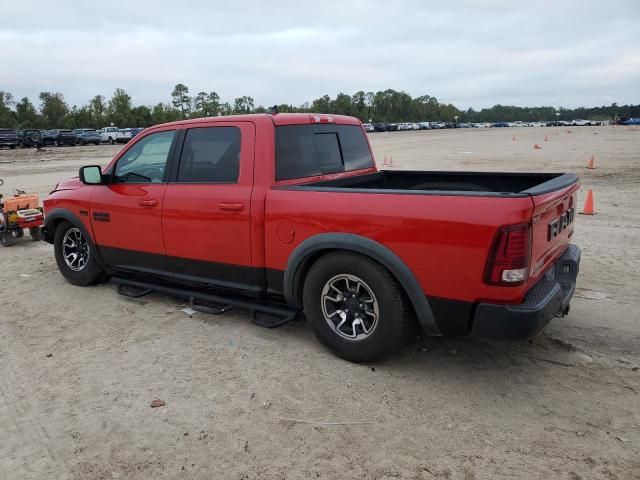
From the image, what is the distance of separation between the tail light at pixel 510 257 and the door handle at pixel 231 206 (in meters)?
2.05

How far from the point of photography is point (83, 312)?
520 cm

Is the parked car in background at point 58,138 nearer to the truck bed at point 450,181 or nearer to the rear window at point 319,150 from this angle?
the rear window at point 319,150

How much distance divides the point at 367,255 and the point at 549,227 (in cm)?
124

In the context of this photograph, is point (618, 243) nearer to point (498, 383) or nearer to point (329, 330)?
point (498, 383)

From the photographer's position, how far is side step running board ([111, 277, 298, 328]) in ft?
14.3

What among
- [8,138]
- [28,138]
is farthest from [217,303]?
[28,138]

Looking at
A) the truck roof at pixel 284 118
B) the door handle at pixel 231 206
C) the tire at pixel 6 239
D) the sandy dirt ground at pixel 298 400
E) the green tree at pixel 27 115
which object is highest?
the green tree at pixel 27 115

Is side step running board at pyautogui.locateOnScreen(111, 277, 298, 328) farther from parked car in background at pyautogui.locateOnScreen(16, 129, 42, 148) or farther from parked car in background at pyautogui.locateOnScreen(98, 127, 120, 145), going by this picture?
parked car in background at pyautogui.locateOnScreen(98, 127, 120, 145)

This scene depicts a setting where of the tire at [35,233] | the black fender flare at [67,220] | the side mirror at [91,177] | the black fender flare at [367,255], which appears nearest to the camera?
the black fender flare at [367,255]

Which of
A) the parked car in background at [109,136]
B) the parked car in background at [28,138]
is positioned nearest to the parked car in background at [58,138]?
the parked car in background at [28,138]

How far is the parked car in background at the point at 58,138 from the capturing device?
45781mm

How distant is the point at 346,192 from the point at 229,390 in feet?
5.36

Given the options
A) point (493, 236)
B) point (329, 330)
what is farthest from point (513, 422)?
point (329, 330)

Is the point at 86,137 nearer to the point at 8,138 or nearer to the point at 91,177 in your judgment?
the point at 8,138
